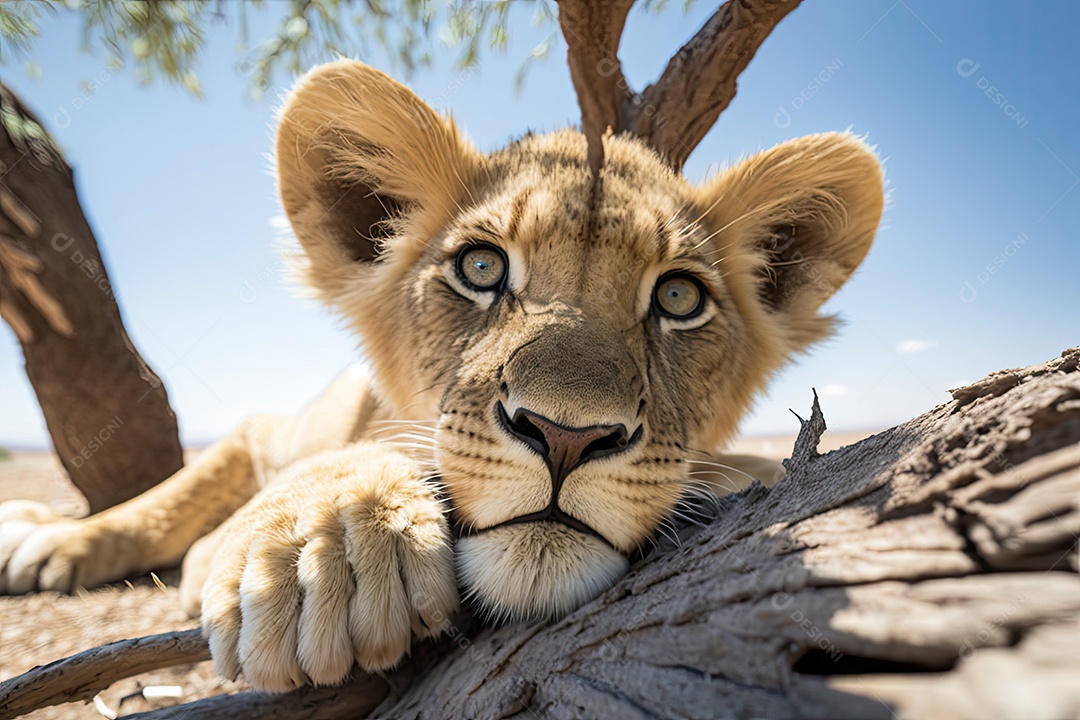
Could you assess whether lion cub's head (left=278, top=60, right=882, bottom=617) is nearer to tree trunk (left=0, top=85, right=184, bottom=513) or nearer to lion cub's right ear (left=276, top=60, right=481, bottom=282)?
lion cub's right ear (left=276, top=60, right=481, bottom=282)

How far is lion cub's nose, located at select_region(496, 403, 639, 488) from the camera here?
48.5 inches

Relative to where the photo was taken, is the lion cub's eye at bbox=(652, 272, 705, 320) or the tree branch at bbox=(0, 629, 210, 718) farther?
the lion cub's eye at bbox=(652, 272, 705, 320)

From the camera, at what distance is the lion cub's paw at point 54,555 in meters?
2.89

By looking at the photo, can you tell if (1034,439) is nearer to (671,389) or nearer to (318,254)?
(671,389)

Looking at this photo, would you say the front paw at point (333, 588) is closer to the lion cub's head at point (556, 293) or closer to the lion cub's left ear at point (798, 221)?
the lion cub's head at point (556, 293)

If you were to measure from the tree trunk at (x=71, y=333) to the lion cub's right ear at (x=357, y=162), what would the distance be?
114 inches

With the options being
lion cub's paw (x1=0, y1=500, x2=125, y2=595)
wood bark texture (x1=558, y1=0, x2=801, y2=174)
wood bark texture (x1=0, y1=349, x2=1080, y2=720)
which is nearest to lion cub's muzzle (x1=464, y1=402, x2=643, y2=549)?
wood bark texture (x1=0, y1=349, x2=1080, y2=720)

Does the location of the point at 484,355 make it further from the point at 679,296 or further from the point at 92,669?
the point at 92,669

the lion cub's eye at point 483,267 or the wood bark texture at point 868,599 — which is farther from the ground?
the lion cub's eye at point 483,267

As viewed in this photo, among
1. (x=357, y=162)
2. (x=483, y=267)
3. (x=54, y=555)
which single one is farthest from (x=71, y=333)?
(x=483, y=267)

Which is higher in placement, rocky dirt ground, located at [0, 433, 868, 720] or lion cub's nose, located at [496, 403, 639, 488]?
lion cub's nose, located at [496, 403, 639, 488]

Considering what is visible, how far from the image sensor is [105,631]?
252 cm

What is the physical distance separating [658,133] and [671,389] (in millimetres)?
1814

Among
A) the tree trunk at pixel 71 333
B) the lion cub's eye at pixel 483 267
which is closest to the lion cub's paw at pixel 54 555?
the tree trunk at pixel 71 333
